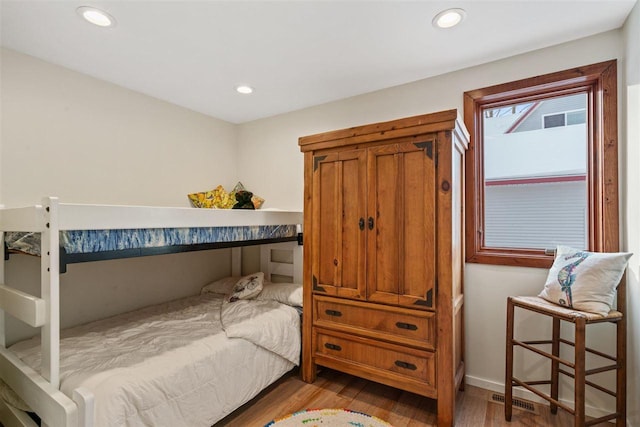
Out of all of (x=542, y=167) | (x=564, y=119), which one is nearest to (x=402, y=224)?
(x=542, y=167)

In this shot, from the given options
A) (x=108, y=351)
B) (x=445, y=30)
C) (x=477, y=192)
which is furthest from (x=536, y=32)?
(x=108, y=351)

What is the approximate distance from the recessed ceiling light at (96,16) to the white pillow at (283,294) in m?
2.13

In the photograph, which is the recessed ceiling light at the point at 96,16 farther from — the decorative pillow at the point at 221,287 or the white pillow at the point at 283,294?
the decorative pillow at the point at 221,287

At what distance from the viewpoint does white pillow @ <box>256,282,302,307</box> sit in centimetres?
256

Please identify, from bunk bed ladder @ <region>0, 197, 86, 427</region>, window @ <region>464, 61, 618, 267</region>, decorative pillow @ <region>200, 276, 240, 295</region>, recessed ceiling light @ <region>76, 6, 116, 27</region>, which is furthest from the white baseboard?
recessed ceiling light @ <region>76, 6, 116, 27</region>

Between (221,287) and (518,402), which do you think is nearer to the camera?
(518,402)

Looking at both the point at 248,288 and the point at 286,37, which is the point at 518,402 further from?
the point at 286,37

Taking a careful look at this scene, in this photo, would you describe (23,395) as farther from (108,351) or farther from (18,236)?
(18,236)

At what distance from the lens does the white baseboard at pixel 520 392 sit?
188 cm

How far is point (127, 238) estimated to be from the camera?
1656 mm

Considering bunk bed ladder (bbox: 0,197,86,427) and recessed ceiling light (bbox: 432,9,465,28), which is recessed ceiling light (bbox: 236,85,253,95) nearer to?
recessed ceiling light (bbox: 432,9,465,28)

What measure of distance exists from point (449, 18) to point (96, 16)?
1948 millimetres

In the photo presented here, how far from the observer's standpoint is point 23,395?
1440 mm

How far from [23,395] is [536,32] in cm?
332
